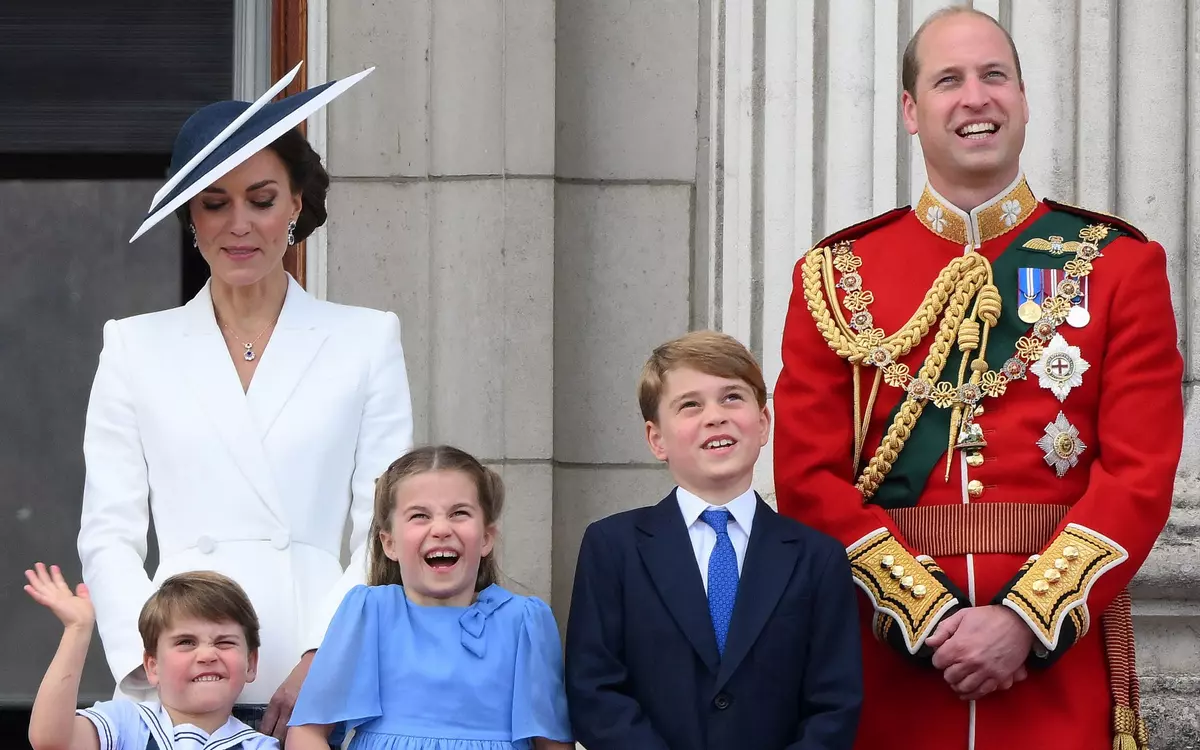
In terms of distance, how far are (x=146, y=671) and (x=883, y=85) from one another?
8.49 ft

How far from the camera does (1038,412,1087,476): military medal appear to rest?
324cm

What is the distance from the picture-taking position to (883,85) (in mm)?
4895

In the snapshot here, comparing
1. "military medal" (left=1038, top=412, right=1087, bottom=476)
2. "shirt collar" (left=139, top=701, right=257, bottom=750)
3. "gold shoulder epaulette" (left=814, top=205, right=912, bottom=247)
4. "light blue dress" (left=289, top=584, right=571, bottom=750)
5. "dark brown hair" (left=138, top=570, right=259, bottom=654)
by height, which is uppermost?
"gold shoulder epaulette" (left=814, top=205, right=912, bottom=247)

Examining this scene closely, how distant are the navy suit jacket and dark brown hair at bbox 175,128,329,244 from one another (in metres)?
0.87

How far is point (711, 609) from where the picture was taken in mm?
3201

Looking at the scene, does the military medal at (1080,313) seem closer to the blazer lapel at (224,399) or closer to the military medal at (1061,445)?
the military medal at (1061,445)

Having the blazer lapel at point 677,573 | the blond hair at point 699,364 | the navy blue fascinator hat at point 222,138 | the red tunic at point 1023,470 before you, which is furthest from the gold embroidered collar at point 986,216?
the navy blue fascinator hat at point 222,138

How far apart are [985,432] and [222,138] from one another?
4.74 ft

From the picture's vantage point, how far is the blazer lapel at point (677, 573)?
124 inches

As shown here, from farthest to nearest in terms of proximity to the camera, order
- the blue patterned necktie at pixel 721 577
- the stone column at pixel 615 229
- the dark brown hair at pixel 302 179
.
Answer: the stone column at pixel 615 229
the dark brown hair at pixel 302 179
the blue patterned necktie at pixel 721 577

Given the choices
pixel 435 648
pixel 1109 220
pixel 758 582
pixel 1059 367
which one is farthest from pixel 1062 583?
pixel 435 648

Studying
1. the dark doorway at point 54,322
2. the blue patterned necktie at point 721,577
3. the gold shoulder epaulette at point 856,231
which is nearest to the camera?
the blue patterned necktie at point 721,577

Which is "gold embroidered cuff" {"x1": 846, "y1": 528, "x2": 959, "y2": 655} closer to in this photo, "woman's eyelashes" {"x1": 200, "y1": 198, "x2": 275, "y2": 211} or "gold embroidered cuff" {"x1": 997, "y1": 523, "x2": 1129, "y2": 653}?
"gold embroidered cuff" {"x1": 997, "y1": 523, "x2": 1129, "y2": 653}

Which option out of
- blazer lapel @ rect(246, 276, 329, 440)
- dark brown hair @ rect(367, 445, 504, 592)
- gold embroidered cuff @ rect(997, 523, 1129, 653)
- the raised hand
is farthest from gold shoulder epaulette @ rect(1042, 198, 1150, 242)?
the raised hand
